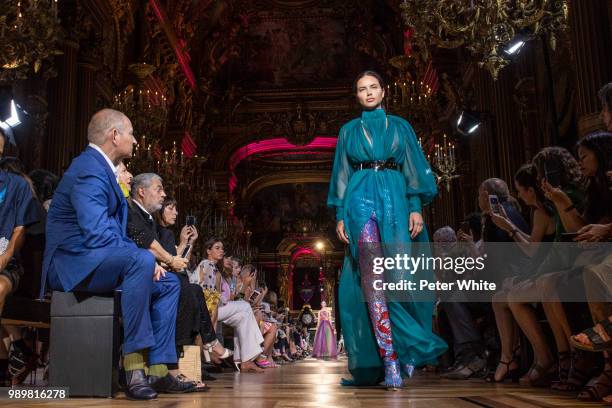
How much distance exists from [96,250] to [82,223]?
5.3 inches

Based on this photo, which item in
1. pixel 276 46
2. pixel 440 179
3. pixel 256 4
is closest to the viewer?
pixel 440 179

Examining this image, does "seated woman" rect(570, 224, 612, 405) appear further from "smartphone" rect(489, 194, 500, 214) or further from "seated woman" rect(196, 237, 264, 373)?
"seated woman" rect(196, 237, 264, 373)

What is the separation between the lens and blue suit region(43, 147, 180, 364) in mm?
2768

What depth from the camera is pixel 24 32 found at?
4.78 meters

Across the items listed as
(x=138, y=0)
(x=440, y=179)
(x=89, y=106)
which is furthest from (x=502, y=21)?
(x=138, y=0)

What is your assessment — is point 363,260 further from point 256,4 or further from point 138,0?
point 256,4

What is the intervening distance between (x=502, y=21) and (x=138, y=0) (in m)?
9.89

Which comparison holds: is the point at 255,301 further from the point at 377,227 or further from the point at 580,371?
the point at 580,371

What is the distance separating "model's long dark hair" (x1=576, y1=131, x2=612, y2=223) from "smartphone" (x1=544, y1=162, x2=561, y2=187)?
0.33 meters

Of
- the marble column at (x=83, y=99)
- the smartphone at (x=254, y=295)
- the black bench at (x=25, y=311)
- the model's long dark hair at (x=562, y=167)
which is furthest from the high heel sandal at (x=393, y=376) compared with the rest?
the marble column at (x=83, y=99)

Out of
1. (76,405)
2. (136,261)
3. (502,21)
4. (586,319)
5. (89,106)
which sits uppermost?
(89,106)

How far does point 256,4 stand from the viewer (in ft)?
61.4

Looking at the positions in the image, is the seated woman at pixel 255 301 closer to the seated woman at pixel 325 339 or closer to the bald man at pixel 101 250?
the seated woman at pixel 325 339

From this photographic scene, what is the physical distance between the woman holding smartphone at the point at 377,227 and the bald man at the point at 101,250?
3.61 ft
